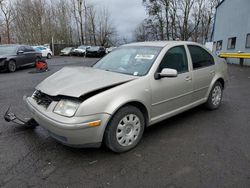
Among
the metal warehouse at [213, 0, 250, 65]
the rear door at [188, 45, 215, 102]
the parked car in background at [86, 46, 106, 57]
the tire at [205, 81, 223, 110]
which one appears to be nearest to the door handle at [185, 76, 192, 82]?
the rear door at [188, 45, 215, 102]

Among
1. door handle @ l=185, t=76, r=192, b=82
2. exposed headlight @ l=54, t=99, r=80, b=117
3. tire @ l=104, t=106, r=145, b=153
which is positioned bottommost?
tire @ l=104, t=106, r=145, b=153

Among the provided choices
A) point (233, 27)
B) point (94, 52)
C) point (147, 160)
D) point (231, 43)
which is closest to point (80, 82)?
point (147, 160)

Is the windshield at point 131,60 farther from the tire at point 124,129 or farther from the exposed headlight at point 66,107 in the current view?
the exposed headlight at point 66,107

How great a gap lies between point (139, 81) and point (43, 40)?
34.8m

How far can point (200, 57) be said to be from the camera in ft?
13.5

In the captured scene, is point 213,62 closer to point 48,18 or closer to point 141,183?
point 141,183

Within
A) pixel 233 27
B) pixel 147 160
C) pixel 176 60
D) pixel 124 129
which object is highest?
pixel 233 27

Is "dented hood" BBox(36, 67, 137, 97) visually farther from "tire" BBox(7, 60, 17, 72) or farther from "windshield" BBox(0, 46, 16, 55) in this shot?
"windshield" BBox(0, 46, 16, 55)

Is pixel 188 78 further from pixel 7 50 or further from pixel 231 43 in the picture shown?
pixel 231 43

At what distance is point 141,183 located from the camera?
89.7 inches

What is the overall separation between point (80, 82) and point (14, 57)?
1031 centimetres

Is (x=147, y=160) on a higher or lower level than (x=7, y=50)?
lower

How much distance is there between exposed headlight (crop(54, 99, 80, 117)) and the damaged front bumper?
6 cm

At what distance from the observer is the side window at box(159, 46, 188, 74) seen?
11.0 ft
